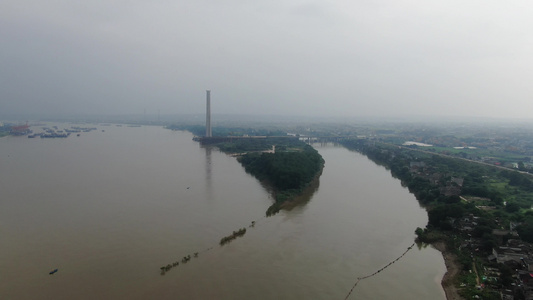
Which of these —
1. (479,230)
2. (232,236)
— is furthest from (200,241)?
(479,230)

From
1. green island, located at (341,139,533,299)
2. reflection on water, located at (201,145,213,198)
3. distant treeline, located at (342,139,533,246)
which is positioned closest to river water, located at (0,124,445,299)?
reflection on water, located at (201,145,213,198)

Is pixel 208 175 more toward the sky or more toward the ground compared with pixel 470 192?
more toward the ground

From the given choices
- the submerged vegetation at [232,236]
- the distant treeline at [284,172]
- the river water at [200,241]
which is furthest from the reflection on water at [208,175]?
the submerged vegetation at [232,236]

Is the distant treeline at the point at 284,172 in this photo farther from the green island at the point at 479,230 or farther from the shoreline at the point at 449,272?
the shoreline at the point at 449,272

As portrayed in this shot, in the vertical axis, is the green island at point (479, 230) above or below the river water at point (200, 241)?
above

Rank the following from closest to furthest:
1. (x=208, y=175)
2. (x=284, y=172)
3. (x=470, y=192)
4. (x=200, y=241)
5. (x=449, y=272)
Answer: (x=449, y=272), (x=200, y=241), (x=470, y=192), (x=284, y=172), (x=208, y=175)

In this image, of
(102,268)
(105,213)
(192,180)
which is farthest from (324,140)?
Result: (102,268)

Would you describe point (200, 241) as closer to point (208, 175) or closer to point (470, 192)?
point (208, 175)
